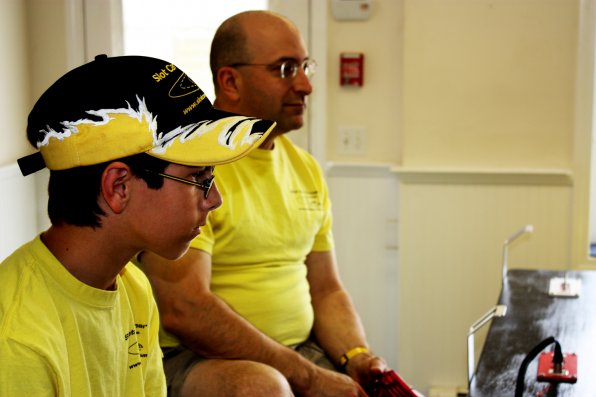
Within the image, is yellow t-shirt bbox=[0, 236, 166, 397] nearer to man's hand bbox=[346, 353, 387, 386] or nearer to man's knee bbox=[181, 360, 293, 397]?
man's knee bbox=[181, 360, 293, 397]

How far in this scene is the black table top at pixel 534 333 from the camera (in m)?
1.60

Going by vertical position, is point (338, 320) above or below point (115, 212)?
below

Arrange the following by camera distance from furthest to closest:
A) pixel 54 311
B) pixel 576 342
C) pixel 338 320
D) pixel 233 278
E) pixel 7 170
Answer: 1. pixel 7 170
2. pixel 338 320
3. pixel 233 278
4. pixel 576 342
5. pixel 54 311

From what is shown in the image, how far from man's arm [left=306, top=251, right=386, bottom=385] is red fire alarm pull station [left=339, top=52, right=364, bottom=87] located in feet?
3.38

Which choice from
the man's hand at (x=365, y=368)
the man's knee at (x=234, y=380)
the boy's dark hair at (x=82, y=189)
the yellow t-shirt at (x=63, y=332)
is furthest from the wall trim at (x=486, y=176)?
the boy's dark hair at (x=82, y=189)

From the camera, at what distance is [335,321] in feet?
7.54

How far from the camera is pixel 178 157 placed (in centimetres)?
124

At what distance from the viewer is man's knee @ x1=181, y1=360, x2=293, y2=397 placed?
1.82m

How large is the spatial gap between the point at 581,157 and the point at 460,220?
0.48 m

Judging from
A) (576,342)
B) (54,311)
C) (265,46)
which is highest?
(265,46)

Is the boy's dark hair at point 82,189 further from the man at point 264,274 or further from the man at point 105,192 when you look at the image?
the man at point 264,274

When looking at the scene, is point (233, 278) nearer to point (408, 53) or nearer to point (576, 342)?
point (576, 342)

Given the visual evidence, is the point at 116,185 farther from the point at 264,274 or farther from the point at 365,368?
the point at 365,368

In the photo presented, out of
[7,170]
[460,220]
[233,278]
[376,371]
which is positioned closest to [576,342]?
[376,371]
